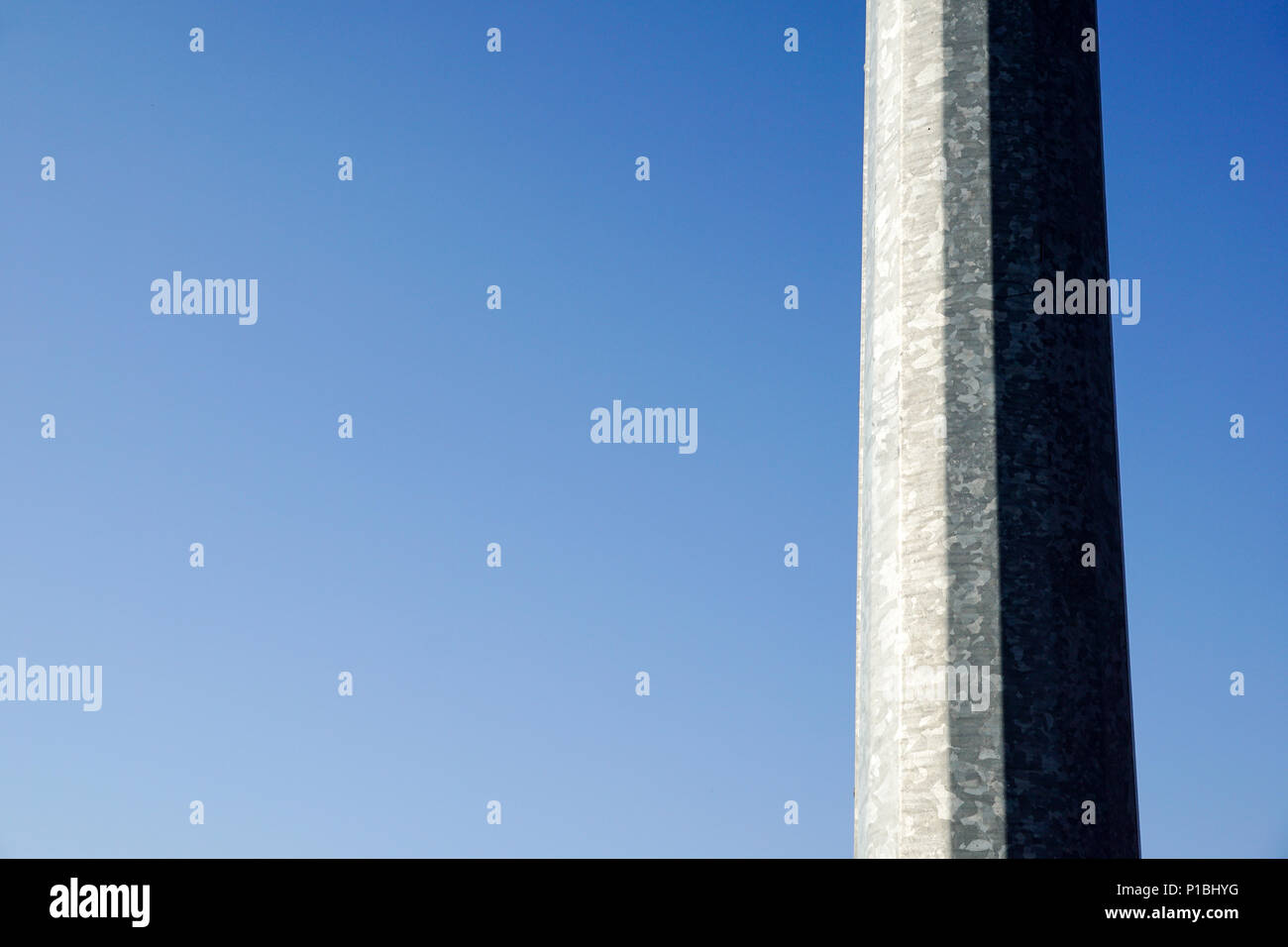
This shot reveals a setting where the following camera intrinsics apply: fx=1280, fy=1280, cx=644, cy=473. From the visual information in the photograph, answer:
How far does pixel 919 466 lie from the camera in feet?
22.7

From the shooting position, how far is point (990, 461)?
22.1 ft

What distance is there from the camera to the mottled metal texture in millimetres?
6430

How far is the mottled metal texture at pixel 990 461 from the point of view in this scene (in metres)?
6.43

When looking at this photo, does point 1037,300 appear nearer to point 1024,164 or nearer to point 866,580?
point 1024,164

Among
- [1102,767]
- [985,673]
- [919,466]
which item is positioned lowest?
[1102,767]

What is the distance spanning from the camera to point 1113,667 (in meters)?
6.74
